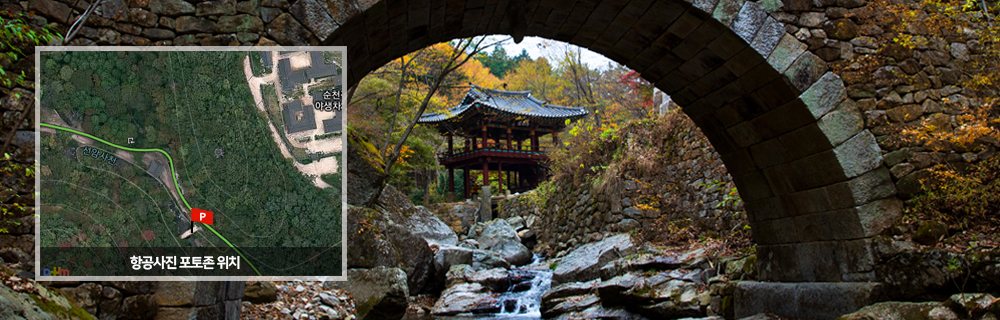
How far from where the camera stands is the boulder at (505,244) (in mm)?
14609

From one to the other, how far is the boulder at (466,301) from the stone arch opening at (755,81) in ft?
16.6

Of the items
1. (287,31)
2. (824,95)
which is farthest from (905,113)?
(287,31)

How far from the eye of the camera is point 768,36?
14.6 feet

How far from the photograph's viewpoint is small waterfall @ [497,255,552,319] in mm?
9451

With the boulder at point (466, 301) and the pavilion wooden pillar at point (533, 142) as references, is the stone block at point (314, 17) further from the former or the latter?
the pavilion wooden pillar at point (533, 142)

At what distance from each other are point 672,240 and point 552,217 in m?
6.25

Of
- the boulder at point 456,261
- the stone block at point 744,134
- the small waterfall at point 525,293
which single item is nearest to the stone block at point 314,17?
the stone block at point 744,134

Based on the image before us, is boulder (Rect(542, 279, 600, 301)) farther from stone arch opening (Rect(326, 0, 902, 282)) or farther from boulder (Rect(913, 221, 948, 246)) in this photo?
boulder (Rect(913, 221, 948, 246))

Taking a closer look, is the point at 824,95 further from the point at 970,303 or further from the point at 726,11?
the point at 970,303

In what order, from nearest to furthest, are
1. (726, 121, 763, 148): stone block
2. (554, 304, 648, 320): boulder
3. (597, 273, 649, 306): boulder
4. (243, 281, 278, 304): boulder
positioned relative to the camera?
(726, 121, 763, 148): stone block → (243, 281, 278, 304): boulder → (554, 304, 648, 320): boulder → (597, 273, 649, 306): boulder

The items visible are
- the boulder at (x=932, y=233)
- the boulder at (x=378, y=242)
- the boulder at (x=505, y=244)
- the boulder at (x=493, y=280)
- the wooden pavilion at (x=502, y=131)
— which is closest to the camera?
the boulder at (x=932, y=233)

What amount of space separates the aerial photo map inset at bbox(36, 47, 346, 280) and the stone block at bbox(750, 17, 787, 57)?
3.13 m

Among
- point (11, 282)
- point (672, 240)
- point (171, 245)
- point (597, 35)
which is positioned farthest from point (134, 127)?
point (672, 240)

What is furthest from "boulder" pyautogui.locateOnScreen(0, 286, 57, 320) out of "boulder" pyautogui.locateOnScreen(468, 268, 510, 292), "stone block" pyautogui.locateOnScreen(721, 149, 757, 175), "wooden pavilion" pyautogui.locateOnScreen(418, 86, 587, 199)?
"wooden pavilion" pyautogui.locateOnScreen(418, 86, 587, 199)
